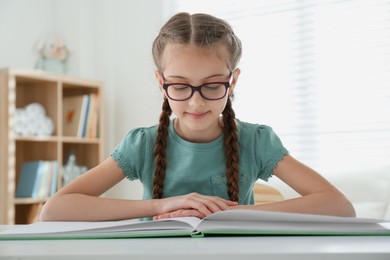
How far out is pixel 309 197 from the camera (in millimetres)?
1180

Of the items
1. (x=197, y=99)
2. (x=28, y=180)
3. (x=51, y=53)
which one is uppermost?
(x=51, y=53)

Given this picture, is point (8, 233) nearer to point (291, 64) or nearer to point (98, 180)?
point (98, 180)

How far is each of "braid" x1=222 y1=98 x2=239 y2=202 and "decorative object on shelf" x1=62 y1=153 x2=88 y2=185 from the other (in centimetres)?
230

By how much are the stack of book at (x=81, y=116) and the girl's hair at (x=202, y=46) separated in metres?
2.28

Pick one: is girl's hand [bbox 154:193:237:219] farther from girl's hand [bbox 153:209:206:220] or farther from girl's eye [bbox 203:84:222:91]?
girl's eye [bbox 203:84:222:91]

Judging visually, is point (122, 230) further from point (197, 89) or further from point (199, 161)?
point (199, 161)

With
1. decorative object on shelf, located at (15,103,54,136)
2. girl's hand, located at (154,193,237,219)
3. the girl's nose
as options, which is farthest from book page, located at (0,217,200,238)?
decorative object on shelf, located at (15,103,54,136)

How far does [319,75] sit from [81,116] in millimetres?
1620

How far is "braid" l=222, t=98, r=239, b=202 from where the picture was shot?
1381 millimetres

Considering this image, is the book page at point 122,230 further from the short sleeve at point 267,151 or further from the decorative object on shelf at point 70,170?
the decorative object on shelf at point 70,170

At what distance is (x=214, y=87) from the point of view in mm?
1237

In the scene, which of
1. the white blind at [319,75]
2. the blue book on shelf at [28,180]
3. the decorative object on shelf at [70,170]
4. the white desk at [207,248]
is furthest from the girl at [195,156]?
the decorative object on shelf at [70,170]

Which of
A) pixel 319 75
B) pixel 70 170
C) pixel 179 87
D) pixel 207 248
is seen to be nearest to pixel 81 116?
pixel 70 170

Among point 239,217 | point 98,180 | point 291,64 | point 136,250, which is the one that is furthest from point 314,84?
point 136,250
